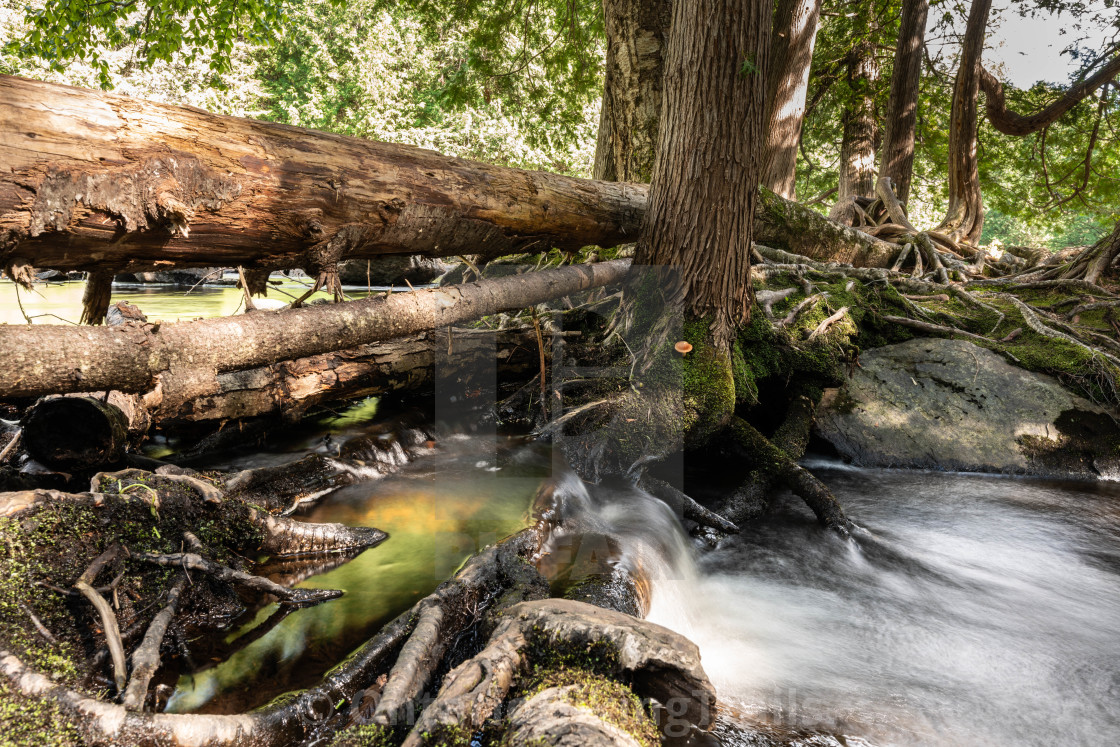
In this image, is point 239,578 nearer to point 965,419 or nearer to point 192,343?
point 192,343

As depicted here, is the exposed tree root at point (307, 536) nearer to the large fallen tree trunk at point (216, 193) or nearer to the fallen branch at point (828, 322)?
the large fallen tree trunk at point (216, 193)

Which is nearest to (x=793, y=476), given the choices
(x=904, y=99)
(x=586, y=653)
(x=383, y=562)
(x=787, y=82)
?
(x=586, y=653)

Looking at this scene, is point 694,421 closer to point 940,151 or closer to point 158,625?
point 158,625

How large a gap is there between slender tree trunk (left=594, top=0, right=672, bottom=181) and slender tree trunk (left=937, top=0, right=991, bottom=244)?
226 inches

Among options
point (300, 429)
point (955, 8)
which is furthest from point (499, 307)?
point (955, 8)

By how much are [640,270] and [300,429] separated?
3.18m

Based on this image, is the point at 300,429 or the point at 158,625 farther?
the point at 300,429

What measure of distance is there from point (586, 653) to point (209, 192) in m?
2.62

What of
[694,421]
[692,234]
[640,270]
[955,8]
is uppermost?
[955,8]

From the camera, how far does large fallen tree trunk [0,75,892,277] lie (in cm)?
221

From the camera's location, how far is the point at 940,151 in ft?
46.7

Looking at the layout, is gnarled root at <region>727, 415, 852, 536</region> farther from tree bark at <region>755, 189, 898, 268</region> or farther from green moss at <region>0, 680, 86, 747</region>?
green moss at <region>0, 680, 86, 747</region>

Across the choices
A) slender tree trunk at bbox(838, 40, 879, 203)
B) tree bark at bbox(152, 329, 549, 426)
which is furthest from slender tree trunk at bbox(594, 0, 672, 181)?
slender tree trunk at bbox(838, 40, 879, 203)

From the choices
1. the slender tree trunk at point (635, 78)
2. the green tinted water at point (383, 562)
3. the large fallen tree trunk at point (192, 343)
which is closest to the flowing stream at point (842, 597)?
the green tinted water at point (383, 562)
